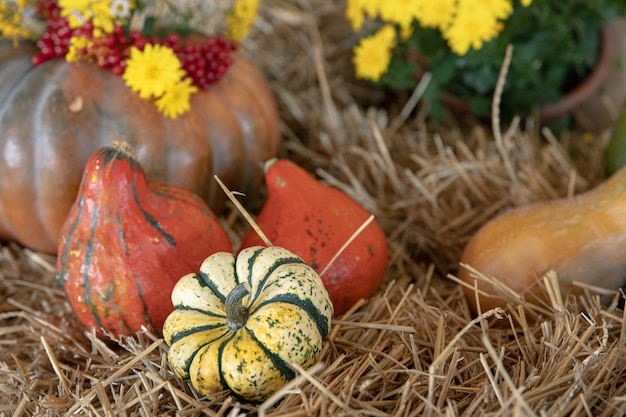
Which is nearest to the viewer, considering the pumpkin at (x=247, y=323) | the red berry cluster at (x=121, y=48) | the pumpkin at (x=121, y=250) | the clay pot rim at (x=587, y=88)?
the pumpkin at (x=247, y=323)

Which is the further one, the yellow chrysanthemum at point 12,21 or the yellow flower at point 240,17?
the yellow flower at point 240,17

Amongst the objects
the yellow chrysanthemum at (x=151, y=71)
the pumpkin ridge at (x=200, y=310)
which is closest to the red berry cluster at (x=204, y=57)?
the yellow chrysanthemum at (x=151, y=71)

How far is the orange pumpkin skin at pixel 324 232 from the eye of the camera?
165 cm

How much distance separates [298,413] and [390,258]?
915 millimetres

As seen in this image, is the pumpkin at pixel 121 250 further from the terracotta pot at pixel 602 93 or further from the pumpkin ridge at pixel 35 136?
the terracotta pot at pixel 602 93

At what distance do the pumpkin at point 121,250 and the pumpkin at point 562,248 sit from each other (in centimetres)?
71

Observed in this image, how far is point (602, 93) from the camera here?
2797mm

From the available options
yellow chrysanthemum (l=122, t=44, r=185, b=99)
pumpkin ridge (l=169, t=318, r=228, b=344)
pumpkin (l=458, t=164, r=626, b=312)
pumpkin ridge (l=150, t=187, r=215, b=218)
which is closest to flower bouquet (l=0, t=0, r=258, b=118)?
yellow chrysanthemum (l=122, t=44, r=185, b=99)

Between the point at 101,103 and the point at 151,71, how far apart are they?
18cm

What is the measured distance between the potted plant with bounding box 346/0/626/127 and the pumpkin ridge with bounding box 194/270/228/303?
4.21 ft

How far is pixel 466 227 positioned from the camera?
6.90 feet

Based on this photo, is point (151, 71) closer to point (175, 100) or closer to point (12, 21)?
point (175, 100)

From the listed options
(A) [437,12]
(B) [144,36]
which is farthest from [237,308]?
(A) [437,12]

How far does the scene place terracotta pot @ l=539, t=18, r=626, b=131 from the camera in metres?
2.66
